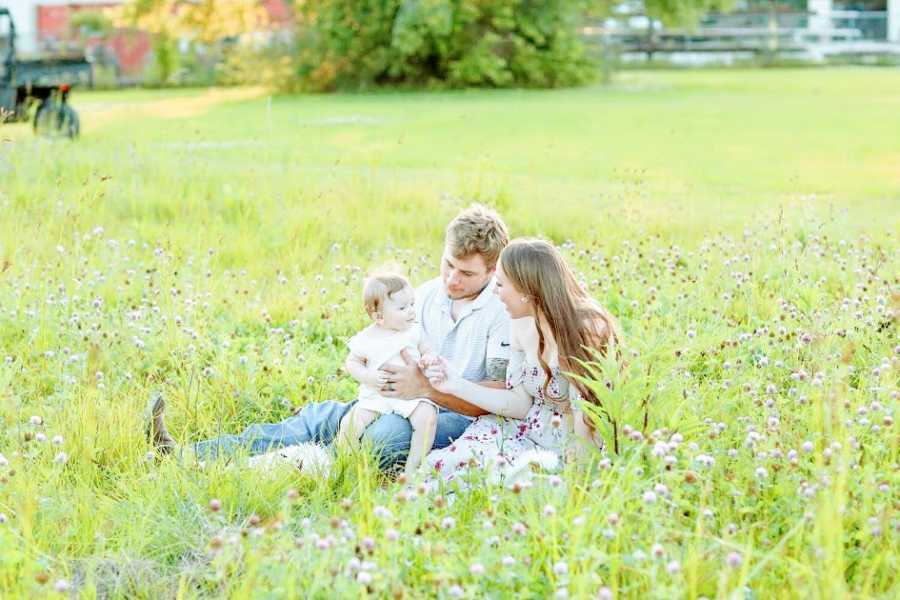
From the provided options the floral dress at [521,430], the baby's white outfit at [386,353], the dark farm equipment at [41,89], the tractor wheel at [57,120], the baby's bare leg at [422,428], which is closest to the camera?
the floral dress at [521,430]

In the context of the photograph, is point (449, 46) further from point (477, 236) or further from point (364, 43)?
point (477, 236)

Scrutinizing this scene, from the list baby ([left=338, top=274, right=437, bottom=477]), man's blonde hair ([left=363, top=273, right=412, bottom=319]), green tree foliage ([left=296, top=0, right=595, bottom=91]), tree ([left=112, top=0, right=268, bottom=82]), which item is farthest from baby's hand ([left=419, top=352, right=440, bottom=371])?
tree ([left=112, top=0, right=268, bottom=82])

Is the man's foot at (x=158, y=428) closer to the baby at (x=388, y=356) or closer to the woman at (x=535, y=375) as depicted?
the baby at (x=388, y=356)

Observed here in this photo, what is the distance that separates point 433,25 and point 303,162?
754 inches

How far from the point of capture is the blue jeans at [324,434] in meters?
4.86

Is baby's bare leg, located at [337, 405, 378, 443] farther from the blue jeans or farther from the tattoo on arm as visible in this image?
the tattoo on arm

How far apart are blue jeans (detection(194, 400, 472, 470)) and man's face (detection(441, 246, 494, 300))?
49 centimetres

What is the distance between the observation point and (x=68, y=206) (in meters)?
8.39

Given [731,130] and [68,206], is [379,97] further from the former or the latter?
[68,206]

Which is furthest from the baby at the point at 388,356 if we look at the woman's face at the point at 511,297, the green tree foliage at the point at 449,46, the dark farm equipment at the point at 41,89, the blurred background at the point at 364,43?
the green tree foliage at the point at 449,46

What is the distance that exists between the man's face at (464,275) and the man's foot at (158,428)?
4.01ft

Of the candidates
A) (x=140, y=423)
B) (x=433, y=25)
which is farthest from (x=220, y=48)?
(x=140, y=423)

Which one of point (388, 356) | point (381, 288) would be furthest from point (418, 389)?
point (381, 288)

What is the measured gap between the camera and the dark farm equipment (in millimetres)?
15422
